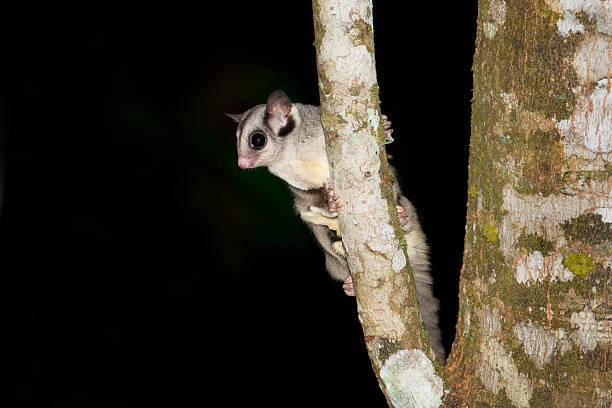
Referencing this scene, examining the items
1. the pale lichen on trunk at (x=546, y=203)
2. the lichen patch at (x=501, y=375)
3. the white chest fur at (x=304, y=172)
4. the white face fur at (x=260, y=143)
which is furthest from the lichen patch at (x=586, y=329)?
the white face fur at (x=260, y=143)

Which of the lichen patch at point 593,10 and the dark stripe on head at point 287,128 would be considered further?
the dark stripe on head at point 287,128

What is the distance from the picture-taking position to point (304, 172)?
3145 millimetres

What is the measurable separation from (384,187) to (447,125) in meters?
4.55

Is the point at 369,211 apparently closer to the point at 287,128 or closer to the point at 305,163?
the point at 305,163

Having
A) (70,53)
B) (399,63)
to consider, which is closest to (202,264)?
(70,53)

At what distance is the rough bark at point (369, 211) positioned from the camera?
1.70 meters

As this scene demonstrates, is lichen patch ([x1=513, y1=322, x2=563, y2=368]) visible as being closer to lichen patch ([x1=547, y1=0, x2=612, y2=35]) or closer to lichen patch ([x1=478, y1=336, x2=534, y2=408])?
lichen patch ([x1=478, y1=336, x2=534, y2=408])

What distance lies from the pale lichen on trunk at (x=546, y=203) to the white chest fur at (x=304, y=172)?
56.5 inches

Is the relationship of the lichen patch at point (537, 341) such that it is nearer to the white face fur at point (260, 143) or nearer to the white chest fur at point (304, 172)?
the white chest fur at point (304, 172)

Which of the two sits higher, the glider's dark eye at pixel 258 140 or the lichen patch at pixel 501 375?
the glider's dark eye at pixel 258 140

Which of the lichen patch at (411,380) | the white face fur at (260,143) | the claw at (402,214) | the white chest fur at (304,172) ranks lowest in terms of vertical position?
the lichen patch at (411,380)

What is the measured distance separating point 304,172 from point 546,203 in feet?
5.64

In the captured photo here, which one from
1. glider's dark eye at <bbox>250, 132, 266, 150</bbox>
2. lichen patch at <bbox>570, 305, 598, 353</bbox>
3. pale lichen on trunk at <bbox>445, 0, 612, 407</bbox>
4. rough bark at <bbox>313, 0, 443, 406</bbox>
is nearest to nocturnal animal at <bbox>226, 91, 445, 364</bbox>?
glider's dark eye at <bbox>250, 132, 266, 150</bbox>

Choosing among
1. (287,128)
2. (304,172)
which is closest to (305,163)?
(304,172)
